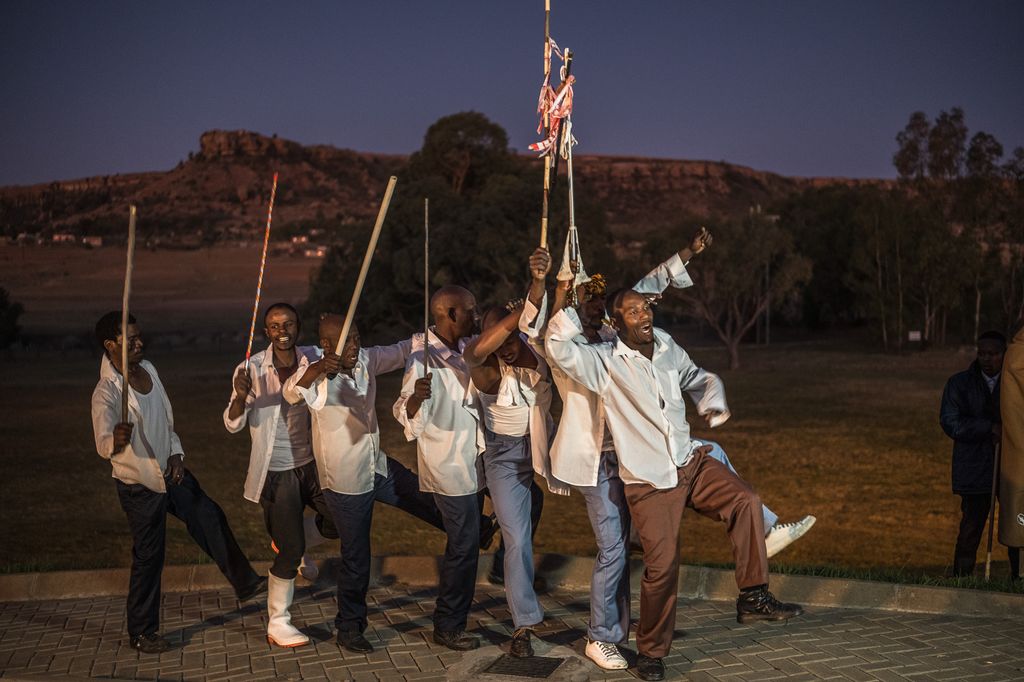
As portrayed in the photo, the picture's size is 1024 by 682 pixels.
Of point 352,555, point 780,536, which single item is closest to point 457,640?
point 352,555

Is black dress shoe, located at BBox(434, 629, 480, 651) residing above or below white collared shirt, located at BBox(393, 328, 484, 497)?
below

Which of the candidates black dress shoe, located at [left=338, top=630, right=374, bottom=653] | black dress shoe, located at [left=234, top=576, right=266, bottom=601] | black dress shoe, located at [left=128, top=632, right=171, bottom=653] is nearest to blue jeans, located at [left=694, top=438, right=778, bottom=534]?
black dress shoe, located at [left=338, top=630, right=374, bottom=653]

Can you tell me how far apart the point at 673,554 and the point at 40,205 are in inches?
2137

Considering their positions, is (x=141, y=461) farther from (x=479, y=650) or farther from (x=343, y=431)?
(x=479, y=650)

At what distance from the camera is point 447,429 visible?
6.75 metres

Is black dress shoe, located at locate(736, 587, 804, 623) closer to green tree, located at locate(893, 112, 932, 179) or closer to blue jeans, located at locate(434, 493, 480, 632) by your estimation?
blue jeans, located at locate(434, 493, 480, 632)

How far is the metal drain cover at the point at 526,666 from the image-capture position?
20.6 feet

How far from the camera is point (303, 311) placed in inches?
1980

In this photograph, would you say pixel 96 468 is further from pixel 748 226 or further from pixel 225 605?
pixel 748 226

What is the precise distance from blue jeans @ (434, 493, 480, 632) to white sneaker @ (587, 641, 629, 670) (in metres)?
0.81

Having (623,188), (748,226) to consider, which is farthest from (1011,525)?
(623,188)

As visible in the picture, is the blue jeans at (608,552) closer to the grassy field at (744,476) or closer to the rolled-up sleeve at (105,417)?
the grassy field at (744,476)

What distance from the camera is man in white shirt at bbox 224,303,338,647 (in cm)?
689

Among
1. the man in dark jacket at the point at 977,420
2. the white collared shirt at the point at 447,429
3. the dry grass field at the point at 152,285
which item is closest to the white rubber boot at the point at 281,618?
the white collared shirt at the point at 447,429
